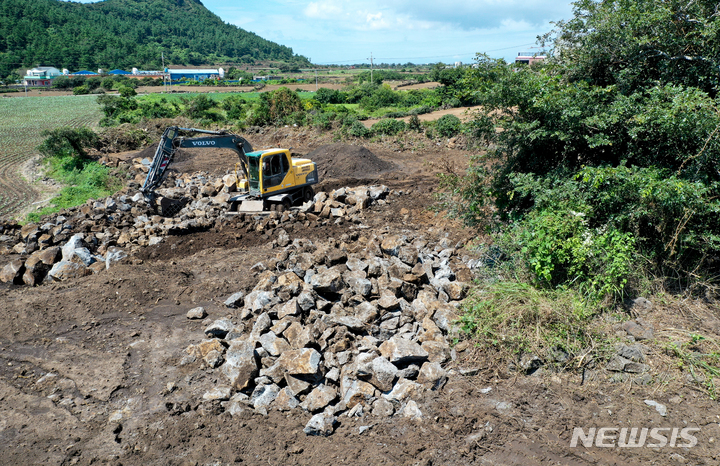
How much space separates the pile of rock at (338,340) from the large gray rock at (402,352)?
0.01 metres

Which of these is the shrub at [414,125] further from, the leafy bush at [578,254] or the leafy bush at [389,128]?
the leafy bush at [578,254]

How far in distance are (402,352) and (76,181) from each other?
67.5ft

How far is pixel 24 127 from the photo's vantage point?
35719mm

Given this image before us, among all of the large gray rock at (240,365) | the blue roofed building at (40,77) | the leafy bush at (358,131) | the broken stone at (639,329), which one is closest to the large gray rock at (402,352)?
the large gray rock at (240,365)

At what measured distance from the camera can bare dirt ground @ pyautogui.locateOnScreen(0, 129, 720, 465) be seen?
527cm

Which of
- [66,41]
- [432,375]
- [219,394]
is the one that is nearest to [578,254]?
[432,375]

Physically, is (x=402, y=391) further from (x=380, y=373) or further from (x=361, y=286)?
(x=361, y=286)

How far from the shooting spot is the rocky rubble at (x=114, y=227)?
10.9 m

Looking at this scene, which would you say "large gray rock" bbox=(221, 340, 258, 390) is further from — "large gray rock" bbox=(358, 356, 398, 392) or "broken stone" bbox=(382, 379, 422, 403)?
"broken stone" bbox=(382, 379, 422, 403)

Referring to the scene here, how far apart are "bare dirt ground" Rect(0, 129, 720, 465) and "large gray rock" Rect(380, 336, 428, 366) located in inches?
22.6

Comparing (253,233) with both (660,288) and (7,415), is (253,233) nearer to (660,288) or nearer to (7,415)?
(7,415)

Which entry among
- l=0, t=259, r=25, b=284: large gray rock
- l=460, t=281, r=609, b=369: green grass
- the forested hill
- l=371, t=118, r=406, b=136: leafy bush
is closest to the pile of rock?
l=460, t=281, r=609, b=369: green grass

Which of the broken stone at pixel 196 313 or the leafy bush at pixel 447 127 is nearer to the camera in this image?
the broken stone at pixel 196 313

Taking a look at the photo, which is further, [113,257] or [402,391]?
[113,257]
